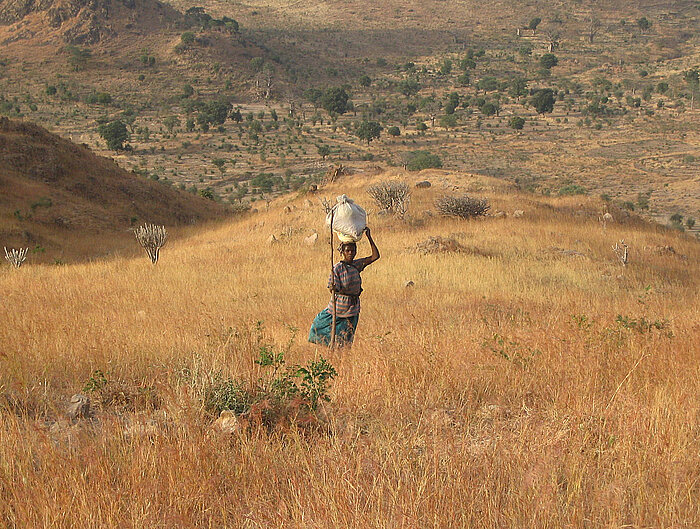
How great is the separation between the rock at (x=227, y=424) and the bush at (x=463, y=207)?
1564 cm

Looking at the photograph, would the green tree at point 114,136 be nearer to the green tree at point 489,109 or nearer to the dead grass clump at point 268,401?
the green tree at point 489,109

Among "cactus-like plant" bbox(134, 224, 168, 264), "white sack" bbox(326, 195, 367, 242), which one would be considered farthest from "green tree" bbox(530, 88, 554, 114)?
"white sack" bbox(326, 195, 367, 242)

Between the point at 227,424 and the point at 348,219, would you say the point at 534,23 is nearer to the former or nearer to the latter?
the point at 348,219

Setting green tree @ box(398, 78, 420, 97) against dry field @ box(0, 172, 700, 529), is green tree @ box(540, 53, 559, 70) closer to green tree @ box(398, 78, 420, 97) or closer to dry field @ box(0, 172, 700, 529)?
green tree @ box(398, 78, 420, 97)

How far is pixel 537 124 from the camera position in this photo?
65.4m

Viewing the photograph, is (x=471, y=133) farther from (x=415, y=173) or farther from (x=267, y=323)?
(x=267, y=323)

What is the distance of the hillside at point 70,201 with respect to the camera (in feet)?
61.0

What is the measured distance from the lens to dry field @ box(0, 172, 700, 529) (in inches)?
91.6

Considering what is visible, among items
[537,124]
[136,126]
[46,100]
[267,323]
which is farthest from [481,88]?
[267,323]

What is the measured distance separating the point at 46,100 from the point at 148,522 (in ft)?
234

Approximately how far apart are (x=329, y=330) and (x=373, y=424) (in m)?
2.11

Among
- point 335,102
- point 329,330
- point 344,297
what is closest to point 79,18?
point 335,102

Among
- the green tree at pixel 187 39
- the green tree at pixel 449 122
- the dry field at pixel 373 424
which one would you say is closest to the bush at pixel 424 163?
the green tree at pixel 449 122

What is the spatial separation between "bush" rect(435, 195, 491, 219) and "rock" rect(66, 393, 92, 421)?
614 inches
